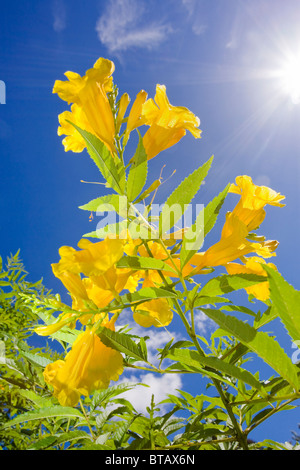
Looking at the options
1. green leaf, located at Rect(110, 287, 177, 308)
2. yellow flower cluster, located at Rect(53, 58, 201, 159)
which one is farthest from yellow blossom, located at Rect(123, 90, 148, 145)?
green leaf, located at Rect(110, 287, 177, 308)

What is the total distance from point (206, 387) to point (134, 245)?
42.8 inches

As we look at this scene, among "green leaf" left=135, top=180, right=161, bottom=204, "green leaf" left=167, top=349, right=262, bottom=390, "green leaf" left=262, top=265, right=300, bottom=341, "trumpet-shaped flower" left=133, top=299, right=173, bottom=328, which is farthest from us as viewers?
"trumpet-shaped flower" left=133, top=299, right=173, bottom=328

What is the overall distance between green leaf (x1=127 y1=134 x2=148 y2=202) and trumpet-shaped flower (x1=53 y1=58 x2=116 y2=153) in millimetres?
177

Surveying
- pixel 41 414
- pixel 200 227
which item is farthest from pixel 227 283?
pixel 41 414

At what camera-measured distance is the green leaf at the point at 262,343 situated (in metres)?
0.72

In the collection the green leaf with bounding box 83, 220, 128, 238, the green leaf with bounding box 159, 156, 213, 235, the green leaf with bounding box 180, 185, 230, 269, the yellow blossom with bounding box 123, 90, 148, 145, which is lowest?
the green leaf with bounding box 180, 185, 230, 269

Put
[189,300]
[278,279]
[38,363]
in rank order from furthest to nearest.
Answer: [38,363]
[189,300]
[278,279]

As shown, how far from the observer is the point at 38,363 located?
1435 mm

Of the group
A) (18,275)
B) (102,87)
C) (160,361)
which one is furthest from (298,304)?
(18,275)

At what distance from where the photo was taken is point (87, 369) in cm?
94

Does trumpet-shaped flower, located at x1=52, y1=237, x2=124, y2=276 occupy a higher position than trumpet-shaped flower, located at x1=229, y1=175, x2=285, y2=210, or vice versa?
trumpet-shaped flower, located at x1=229, y1=175, x2=285, y2=210

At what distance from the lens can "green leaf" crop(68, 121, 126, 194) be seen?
89 centimetres

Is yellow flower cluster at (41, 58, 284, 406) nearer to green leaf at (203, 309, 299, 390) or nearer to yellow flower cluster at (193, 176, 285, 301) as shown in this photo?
yellow flower cluster at (193, 176, 285, 301)
